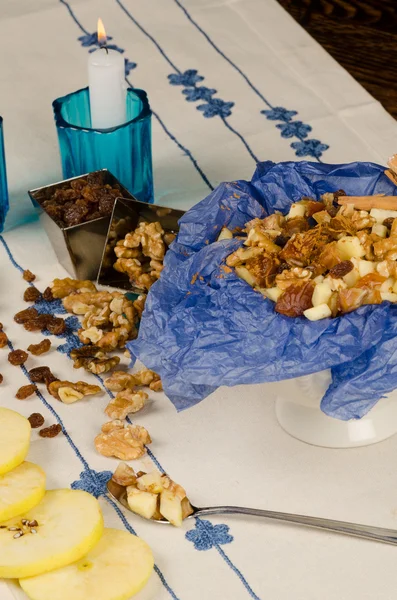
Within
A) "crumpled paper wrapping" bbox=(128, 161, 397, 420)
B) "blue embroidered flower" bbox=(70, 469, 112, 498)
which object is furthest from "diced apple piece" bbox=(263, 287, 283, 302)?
"blue embroidered flower" bbox=(70, 469, 112, 498)

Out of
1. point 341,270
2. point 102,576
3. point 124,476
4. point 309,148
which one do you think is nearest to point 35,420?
point 124,476

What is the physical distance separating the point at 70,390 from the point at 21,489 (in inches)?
7.3

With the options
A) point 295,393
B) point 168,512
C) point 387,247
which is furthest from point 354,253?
point 168,512

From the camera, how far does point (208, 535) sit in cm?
100

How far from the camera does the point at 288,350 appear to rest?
3.22 feet

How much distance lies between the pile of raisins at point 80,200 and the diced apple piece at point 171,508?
1.31 feet

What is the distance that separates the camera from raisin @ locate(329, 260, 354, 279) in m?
1.00

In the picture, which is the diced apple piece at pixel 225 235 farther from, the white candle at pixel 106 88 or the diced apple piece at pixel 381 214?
the white candle at pixel 106 88

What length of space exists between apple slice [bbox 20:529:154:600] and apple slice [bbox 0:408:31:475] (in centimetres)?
11

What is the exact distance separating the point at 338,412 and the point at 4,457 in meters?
Answer: 0.31

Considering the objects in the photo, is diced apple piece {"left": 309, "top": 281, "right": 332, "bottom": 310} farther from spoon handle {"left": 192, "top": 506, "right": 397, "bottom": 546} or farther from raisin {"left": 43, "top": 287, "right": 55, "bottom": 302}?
raisin {"left": 43, "top": 287, "right": 55, "bottom": 302}

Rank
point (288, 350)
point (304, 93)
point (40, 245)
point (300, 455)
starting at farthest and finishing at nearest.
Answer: point (304, 93) < point (40, 245) < point (300, 455) < point (288, 350)

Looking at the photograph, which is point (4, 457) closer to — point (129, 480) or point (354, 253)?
point (129, 480)

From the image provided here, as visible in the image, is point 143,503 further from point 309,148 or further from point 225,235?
point 309,148
